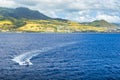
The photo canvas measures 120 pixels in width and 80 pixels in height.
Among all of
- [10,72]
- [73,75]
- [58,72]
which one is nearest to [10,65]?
[10,72]

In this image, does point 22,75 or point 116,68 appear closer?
point 22,75

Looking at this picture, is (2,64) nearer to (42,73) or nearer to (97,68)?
(42,73)

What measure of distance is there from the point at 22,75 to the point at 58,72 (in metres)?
13.4

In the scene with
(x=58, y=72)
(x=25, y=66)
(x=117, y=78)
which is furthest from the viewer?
(x=25, y=66)

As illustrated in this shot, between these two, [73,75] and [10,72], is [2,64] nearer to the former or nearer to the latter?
[10,72]

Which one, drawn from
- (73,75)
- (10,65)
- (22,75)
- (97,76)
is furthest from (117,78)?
(10,65)

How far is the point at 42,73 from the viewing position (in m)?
97.4

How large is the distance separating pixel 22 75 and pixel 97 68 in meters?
32.0

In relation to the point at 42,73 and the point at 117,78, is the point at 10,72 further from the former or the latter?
the point at 117,78

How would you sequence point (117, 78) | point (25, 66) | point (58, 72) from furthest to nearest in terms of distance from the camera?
point (25, 66) < point (58, 72) < point (117, 78)

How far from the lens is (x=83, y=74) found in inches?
3834

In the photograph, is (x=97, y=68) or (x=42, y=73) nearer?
(x=42, y=73)

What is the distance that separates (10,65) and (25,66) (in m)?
6.72

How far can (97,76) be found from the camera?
95000mm
